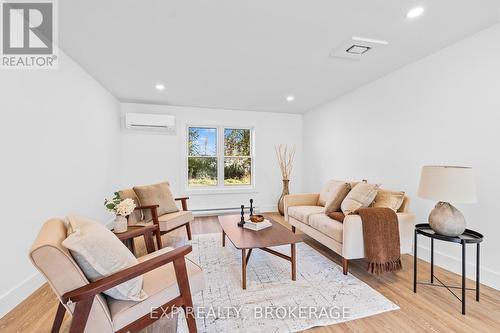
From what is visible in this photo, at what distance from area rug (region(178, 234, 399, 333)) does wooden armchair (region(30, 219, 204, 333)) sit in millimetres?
414

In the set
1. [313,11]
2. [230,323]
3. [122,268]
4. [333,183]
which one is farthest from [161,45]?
[333,183]

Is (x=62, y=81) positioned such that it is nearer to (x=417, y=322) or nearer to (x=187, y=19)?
(x=187, y=19)

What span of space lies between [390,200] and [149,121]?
4.20m

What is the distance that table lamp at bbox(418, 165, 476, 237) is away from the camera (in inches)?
70.9

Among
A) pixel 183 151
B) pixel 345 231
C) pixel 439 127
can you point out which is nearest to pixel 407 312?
pixel 345 231

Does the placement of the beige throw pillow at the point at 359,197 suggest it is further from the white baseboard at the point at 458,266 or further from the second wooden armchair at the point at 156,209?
the second wooden armchair at the point at 156,209

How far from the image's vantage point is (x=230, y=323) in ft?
5.46

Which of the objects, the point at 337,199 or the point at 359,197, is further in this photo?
the point at 337,199

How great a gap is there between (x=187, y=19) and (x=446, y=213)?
273 cm

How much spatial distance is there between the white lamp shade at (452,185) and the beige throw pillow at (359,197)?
0.75 meters

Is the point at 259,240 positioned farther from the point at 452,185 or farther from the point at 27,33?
the point at 27,33

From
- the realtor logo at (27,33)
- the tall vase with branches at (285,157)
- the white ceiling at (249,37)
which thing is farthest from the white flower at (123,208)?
the tall vase with branches at (285,157)

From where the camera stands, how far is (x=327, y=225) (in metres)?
2.63

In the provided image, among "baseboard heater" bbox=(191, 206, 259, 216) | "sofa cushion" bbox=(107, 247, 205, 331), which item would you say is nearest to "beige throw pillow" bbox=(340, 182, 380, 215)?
"sofa cushion" bbox=(107, 247, 205, 331)
